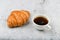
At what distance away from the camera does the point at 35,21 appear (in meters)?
0.74

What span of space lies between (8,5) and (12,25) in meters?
0.17

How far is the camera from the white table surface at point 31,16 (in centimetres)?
71

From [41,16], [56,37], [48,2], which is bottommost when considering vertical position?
[56,37]

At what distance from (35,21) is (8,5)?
8.1 inches

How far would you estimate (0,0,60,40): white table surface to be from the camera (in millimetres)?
715

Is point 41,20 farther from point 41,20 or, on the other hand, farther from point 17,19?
point 17,19

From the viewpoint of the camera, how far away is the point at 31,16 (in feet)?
2.63

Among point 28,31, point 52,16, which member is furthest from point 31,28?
point 52,16

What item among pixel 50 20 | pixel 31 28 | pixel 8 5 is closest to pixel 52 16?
pixel 50 20

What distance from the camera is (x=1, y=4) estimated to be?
87 centimetres

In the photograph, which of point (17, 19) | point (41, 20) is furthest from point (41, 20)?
point (17, 19)

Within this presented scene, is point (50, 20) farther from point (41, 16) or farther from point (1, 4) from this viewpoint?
point (1, 4)

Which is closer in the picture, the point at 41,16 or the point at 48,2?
the point at 41,16

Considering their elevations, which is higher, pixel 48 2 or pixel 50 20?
pixel 48 2
